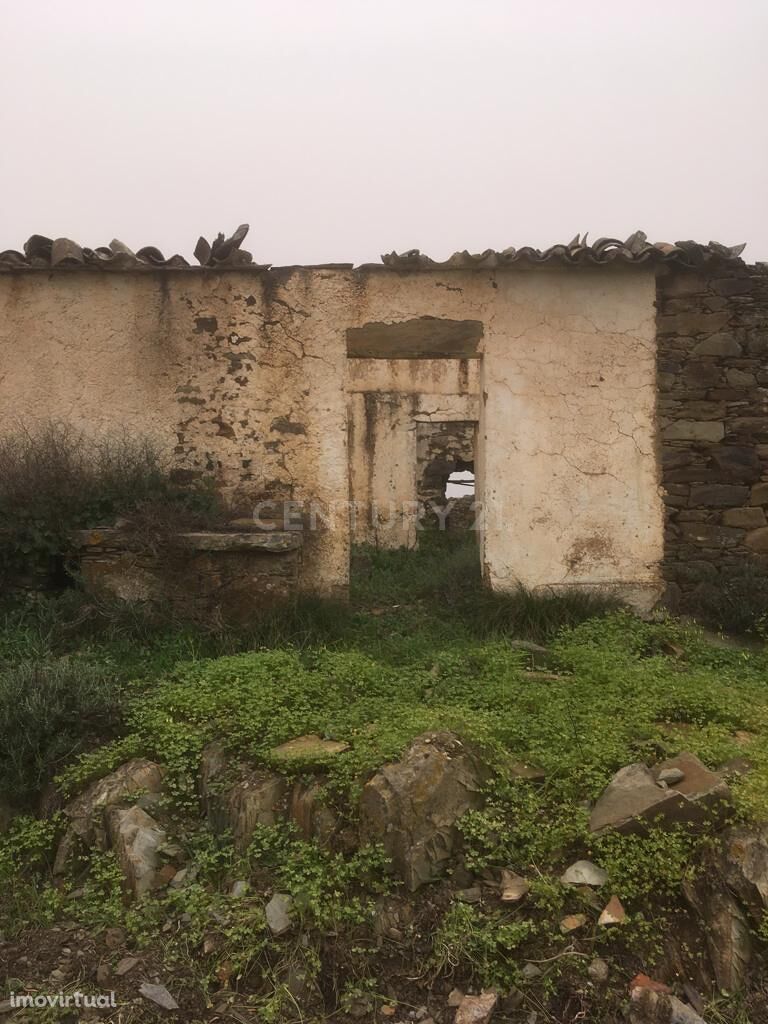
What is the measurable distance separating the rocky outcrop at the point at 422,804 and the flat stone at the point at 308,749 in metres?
0.31

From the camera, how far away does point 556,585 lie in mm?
6207

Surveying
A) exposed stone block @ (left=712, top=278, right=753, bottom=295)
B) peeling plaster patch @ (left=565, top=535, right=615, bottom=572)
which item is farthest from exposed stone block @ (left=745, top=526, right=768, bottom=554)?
exposed stone block @ (left=712, top=278, right=753, bottom=295)

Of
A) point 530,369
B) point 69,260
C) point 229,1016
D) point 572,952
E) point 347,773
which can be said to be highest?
point 69,260

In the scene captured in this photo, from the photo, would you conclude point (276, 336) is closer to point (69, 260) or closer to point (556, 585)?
point (69, 260)

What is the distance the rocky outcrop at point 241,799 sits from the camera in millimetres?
3393

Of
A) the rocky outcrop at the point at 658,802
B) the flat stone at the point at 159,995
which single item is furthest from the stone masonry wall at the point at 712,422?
the flat stone at the point at 159,995

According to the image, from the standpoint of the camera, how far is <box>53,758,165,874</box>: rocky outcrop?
344 centimetres

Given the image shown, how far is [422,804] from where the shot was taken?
322 centimetres

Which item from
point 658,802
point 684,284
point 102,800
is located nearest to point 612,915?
point 658,802

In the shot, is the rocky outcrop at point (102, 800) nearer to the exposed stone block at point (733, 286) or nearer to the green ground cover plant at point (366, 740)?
the green ground cover plant at point (366, 740)

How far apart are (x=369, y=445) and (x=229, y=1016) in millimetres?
10254

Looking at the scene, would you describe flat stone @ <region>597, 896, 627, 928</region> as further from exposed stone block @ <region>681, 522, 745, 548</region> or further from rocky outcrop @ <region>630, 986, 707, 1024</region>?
exposed stone block @ <region>681, 522, 745, 548</region>

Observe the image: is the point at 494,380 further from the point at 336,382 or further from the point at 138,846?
the point at 138,846


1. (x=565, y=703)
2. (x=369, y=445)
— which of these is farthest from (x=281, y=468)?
(x=369, y=445)
